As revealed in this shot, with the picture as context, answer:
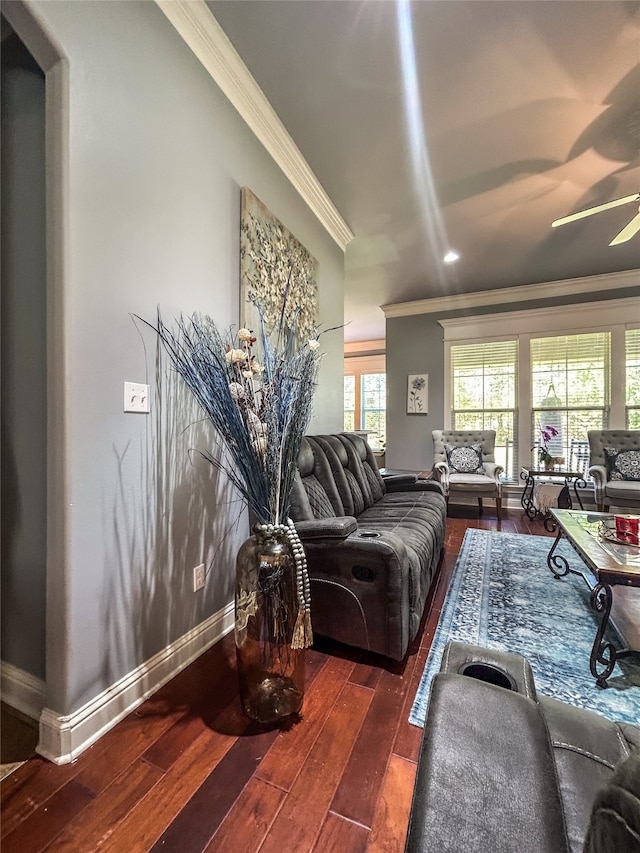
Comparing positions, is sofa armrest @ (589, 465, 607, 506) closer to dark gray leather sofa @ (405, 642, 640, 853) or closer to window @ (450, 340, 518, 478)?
window @ (450, 340, 518, 478)

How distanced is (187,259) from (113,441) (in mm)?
953

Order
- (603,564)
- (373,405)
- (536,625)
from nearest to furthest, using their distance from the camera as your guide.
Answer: (603,564), (536,625), (373,405)

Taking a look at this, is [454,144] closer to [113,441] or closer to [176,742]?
[113,441]

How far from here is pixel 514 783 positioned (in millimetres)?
463

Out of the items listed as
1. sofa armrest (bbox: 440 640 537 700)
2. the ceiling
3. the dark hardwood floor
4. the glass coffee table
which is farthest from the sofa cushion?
the ceiling

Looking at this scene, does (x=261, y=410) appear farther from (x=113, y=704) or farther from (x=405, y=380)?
(x=405, y=380)

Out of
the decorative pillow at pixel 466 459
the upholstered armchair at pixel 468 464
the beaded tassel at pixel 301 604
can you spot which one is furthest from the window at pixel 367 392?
the beaded tassel at pixel 301 604

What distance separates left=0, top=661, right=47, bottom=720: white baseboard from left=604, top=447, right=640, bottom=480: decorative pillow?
506 centimetres

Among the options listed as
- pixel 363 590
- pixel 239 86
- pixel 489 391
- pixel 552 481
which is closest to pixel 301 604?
pixel 363 590

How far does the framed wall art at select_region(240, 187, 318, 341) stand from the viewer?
2.16m

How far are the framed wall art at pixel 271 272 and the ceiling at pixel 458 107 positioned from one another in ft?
2.14

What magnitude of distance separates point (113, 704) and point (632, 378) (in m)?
5.91

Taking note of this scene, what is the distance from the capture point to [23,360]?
4.50 feet

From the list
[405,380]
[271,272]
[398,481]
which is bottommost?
[398,481]
